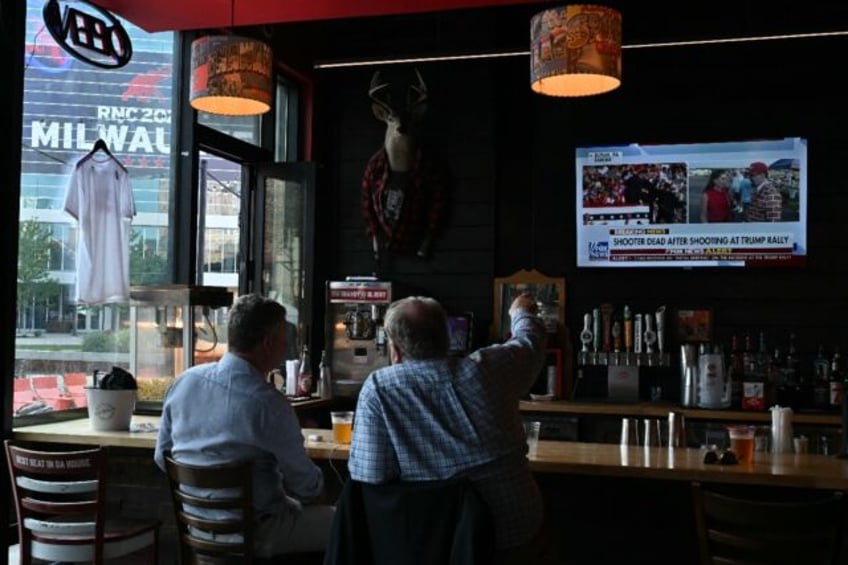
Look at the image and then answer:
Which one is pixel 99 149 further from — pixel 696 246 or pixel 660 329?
pixel 696 246

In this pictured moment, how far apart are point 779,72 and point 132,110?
413 centimetres

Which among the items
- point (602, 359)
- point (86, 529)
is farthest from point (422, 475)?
point (602, 359)

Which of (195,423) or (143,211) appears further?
(143,211)

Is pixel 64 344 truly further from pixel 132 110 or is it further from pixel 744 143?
pixel 744 143

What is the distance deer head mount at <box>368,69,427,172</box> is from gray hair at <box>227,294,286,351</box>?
12.0 ft

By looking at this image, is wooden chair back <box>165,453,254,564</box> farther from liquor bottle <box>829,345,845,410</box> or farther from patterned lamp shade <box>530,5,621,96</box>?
liquor bottle <box>829,345,845,410</box>

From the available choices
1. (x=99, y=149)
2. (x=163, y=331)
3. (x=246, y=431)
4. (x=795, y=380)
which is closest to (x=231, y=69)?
(x=99, y=149)

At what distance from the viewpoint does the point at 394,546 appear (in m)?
2.40

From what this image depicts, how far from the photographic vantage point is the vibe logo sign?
4.44m

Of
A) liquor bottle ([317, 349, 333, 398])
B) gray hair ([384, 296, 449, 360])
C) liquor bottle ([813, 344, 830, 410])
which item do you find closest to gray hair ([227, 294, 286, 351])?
gray hair ([384, 296, 449, 360])

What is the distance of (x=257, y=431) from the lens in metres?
2.86

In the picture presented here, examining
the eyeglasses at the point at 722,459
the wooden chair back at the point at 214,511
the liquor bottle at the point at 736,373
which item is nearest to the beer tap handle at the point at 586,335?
the liquor bottle at the point at 736,373

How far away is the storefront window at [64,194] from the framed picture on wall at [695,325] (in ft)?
11.2

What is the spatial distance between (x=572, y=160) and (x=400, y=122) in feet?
4.09
